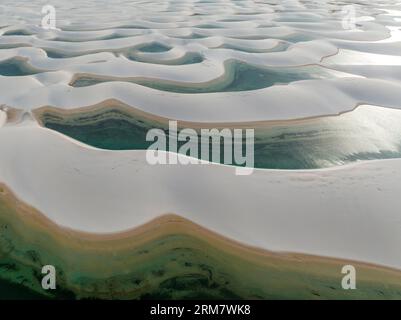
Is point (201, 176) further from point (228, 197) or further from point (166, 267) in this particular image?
point (166, 267)

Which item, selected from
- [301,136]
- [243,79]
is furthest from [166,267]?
[243,79]

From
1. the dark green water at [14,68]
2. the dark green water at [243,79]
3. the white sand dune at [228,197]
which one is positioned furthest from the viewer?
the dark green water at [14,68]

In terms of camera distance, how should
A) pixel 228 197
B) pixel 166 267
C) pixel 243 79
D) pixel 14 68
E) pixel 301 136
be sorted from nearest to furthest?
pixel 166 267
pixel 228 197
pixel 301 136
pixel 243 79
pixel 14 68

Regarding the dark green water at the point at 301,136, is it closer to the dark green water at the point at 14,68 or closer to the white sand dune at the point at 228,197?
the white sand dune at the point at 228,197

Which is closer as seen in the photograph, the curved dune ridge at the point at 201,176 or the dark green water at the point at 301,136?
the curved dune ridge at the point at 201,176

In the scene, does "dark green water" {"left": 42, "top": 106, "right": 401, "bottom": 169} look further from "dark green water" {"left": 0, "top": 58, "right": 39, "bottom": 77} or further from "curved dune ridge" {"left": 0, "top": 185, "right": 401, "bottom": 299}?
"dark green water" {"left": 0, "top": 58, "right": 39, "bottom": 77}

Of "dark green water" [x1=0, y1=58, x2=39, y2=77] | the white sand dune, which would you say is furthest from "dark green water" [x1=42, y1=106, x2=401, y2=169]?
"dark green water" [x1=0, y1=58, x2=39, y2=77]

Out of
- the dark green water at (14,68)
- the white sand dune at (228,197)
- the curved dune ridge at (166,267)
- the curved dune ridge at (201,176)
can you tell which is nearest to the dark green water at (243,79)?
the curved dune ridge at (201,176)
